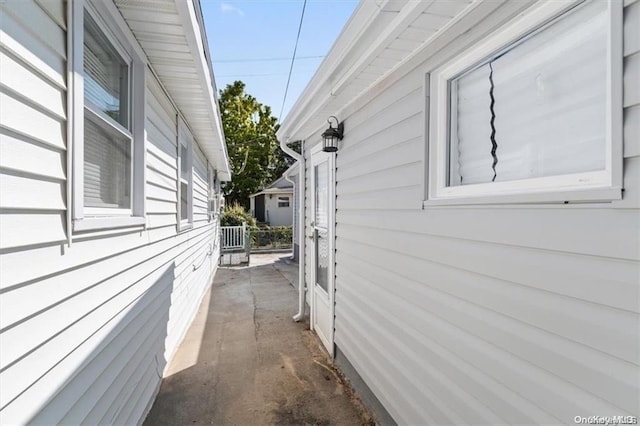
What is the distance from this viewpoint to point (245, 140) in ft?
73.4

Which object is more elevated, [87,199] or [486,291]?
[87,199]

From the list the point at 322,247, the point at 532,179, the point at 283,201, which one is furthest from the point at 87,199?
the point at 283,201

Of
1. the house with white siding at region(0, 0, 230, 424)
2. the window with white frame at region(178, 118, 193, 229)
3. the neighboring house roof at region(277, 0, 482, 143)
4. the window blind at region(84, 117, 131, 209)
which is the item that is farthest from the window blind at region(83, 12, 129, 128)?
the window with white frame at region(178, 118, 193, 229)

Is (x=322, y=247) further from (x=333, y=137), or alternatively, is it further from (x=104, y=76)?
(x=104, y=76)

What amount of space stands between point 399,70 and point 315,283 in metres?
3.23

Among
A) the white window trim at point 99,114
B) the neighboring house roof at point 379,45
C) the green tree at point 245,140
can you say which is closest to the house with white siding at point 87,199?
the white window trim at point 99,114

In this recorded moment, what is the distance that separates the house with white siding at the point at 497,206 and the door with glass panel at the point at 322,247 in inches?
38.4

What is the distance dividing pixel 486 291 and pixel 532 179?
0.57 meters

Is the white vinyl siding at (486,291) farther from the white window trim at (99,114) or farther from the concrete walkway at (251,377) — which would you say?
the white window trim at (99,114)

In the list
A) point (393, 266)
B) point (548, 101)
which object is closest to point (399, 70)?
point (548, 101)

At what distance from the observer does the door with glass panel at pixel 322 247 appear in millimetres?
4035

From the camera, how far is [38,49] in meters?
1.36

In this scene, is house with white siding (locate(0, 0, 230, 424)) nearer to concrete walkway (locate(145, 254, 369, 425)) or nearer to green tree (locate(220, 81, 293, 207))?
concrete walkway (locate(145, 254, 369, 425))

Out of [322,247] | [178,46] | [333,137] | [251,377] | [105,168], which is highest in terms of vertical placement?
[178,46]
